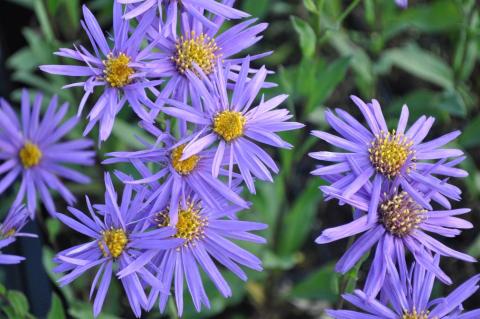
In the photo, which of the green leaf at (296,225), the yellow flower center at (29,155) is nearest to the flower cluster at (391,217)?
the green leaf at (296,225)

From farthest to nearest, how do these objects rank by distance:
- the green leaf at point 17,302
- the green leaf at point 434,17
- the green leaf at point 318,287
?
the green leaf at point 434,17, the green leaf at point 318,287, the green leaf at point 17,302

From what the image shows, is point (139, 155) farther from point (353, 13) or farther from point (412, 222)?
point (353, 13)

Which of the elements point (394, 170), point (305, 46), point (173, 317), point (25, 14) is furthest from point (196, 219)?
point (25, 14)

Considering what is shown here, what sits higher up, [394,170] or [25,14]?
[25,14]

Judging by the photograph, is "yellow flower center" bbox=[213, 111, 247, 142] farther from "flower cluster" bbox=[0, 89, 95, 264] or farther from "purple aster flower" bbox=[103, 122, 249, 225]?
"flower cluster" bbox=[0, 89, 95, 264]

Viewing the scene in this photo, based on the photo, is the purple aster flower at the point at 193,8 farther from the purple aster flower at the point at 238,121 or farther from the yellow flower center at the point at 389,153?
the yellow flower center at the point at 389,153

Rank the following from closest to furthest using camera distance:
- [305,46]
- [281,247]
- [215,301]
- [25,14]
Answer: [305,46]
[215,301]
[281,247]
[25,14]
